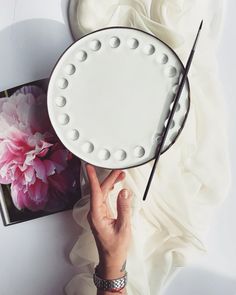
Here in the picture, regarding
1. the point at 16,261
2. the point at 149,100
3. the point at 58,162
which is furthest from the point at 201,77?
the point at 16,261

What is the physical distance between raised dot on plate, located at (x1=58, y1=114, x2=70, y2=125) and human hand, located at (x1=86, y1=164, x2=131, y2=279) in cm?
7

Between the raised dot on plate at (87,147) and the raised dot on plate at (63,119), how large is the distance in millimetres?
40

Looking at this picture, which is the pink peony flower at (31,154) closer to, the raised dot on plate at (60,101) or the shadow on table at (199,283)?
the raised dot on plate at (60,101)

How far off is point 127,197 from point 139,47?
0.21m

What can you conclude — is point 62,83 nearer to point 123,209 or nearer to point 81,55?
point 81,55

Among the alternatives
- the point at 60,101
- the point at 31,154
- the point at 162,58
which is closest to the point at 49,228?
the point at 31,154

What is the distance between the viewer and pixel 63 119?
736 millimetres

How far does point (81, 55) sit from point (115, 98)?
75 millimetres

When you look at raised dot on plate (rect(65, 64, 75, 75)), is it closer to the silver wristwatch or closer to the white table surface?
the white table surface

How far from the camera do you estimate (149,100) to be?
0.74 m

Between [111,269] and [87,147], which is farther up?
[87,147]

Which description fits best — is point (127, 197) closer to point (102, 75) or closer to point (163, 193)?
point (163, 193)

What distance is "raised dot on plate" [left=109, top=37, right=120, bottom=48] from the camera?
2.40 feet

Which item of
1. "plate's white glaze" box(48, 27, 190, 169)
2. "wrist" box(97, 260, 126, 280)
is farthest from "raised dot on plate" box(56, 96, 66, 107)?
"wrist" box(97, 260, 126, 280)
